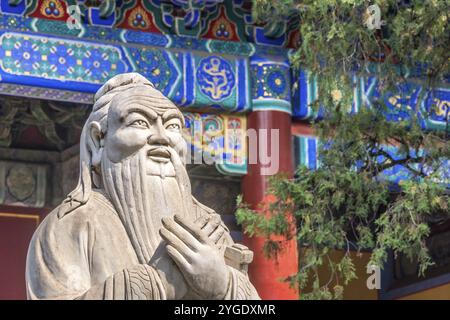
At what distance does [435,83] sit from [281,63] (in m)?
2.06

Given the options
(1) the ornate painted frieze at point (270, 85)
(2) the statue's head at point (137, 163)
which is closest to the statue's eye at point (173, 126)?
(2) the statue's head at point (137, 163)

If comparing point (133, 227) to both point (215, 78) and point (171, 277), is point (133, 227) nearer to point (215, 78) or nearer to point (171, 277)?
point (171, 277)

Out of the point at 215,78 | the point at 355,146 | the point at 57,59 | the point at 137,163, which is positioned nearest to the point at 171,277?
the point at 137,163

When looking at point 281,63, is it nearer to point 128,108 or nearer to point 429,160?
point 429,160

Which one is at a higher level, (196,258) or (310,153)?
(310,153)

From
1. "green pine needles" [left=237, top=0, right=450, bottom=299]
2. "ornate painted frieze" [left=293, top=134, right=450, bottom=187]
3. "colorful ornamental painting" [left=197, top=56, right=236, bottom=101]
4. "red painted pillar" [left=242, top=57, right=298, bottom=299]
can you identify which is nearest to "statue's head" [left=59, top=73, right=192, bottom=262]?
"green pine needles" [left=237, top=0, right=450, bottom=299]

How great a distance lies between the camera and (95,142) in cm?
482

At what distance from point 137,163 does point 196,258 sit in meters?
0.47

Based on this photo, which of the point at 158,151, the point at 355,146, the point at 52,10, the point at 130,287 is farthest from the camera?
the point at 52,10

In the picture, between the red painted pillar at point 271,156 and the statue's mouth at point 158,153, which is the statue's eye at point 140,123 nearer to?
the statue's mouth at point 158,153

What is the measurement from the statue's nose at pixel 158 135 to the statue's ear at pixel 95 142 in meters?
0.19

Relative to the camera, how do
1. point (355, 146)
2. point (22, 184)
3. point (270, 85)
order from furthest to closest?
point (22, 184) < point (270, 85) < point (355, 146)

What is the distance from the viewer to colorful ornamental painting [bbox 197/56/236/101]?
1001 cm
